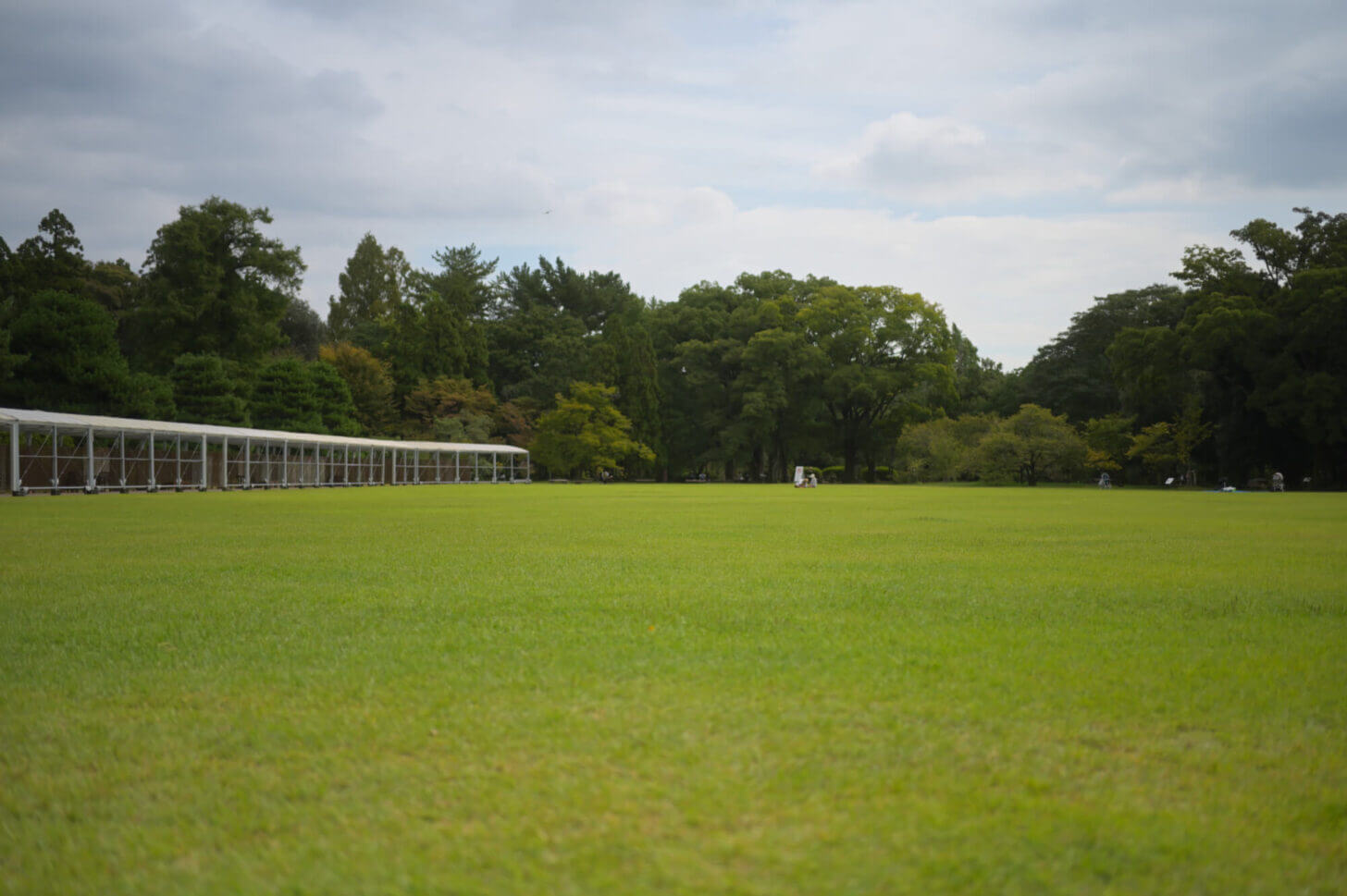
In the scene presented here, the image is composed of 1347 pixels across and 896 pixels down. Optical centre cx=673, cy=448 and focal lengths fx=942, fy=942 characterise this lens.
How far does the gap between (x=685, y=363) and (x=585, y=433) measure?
30.6ft

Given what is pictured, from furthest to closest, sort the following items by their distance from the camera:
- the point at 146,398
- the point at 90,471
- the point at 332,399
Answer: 1. the point at 332,399
2. the point at 146,398
3. the point at 90,471

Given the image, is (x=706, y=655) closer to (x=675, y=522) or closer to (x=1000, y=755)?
(x=1000, y=755)

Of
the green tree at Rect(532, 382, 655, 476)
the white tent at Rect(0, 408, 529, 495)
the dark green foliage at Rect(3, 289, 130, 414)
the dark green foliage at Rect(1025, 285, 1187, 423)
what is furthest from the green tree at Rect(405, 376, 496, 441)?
the dark green foliage at Rect(1025, 285, 1187, 423)

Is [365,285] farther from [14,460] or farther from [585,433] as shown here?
[14,460]

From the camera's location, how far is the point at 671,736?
10.7 feet

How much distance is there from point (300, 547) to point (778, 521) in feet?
26.0

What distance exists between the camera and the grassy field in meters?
2.33

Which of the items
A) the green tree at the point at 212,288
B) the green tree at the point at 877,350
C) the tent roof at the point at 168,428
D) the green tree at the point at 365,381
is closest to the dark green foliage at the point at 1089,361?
the green tree at the point at 877,350

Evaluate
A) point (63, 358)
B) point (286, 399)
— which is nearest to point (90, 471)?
point (63, 358)

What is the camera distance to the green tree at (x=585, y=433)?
192 ft

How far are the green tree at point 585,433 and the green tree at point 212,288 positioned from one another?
1688cm

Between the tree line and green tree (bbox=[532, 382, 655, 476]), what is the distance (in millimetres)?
183

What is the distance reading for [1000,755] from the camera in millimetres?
3090

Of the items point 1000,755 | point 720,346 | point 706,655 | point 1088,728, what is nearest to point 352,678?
point 706,655
